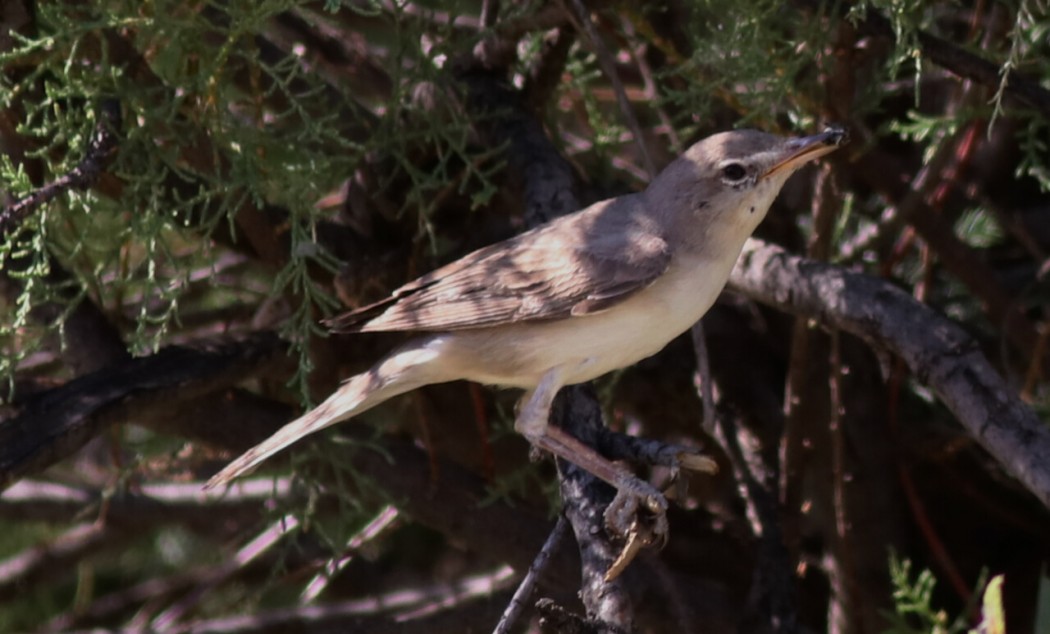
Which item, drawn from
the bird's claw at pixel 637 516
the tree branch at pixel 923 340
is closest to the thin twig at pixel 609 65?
the tree branch at pixel 923 340

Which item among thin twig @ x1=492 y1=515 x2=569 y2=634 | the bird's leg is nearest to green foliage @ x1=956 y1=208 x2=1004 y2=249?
the bird's leg

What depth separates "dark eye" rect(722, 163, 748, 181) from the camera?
321 centimetres

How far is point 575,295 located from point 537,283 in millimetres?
98

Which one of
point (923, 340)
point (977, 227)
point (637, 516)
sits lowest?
point (977, 227)

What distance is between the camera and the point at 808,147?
304cm

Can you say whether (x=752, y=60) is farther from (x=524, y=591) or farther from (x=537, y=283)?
(x=524, y=591)

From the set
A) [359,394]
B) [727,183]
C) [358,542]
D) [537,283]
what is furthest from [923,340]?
[358,542]

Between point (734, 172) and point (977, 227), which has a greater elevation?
point (734, 172)

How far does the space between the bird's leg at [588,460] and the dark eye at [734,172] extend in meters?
0.61

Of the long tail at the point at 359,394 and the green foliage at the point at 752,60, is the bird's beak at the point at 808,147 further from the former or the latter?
the long tail at the point at 359,394

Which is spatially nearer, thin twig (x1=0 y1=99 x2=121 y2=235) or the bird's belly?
thin twig (x1=0 y1=99 x2=121 y2=235)

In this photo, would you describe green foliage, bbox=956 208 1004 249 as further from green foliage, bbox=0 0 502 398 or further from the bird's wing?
green foliage, bbox=0 0 502 398

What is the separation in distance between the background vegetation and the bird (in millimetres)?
157

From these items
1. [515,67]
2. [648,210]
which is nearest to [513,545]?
[648,210]
